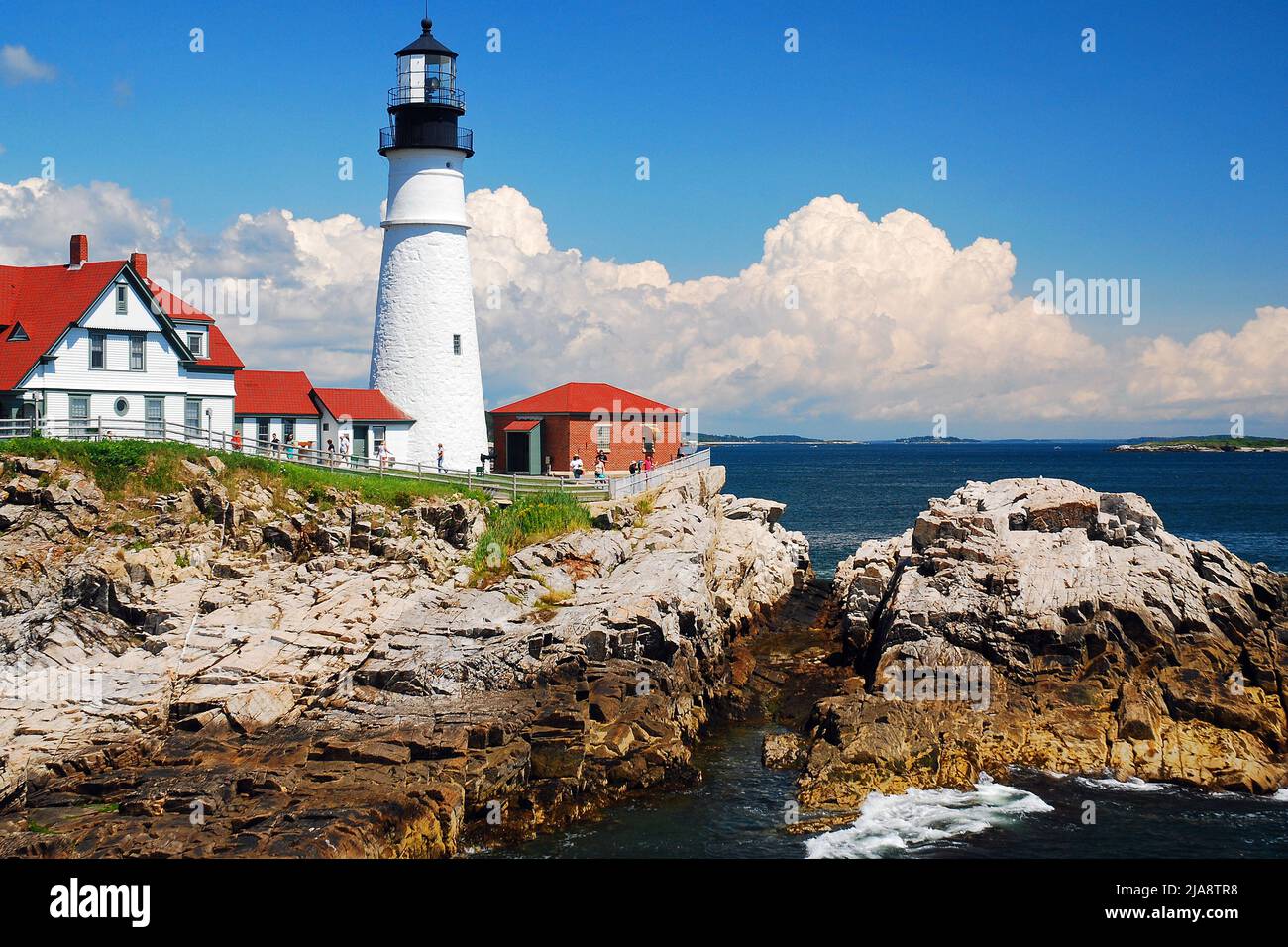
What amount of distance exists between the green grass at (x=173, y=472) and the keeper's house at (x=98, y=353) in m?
1.14

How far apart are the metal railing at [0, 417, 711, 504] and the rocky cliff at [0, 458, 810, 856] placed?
1999mm

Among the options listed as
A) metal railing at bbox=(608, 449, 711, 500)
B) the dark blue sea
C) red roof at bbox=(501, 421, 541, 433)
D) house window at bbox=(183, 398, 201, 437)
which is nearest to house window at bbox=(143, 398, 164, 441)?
house window at bbox=(183, 398, 201, 437)

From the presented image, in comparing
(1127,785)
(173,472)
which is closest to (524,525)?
(173,472)

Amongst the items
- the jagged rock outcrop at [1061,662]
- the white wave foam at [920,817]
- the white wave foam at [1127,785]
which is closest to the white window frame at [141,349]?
the jagged rock outcrop at [1061,662]

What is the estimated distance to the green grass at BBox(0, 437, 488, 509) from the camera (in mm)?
29688

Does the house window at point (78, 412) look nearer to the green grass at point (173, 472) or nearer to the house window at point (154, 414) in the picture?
the house window at point (154, 414)

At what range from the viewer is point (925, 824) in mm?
20188

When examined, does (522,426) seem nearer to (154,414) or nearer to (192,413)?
(192,413)

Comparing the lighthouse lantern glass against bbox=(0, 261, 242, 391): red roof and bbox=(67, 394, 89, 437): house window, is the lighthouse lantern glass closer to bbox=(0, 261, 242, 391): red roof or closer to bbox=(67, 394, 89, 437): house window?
bbox=(0, 261, 242, 391): red roof

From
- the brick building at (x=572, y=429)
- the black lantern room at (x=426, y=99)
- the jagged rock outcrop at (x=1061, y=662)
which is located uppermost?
the black lantern room at (x=426, y=99)

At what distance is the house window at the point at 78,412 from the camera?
32.2 metres

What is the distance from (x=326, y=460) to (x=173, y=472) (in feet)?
21.8

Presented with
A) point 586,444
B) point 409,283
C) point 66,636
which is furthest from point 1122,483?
point 66,636
